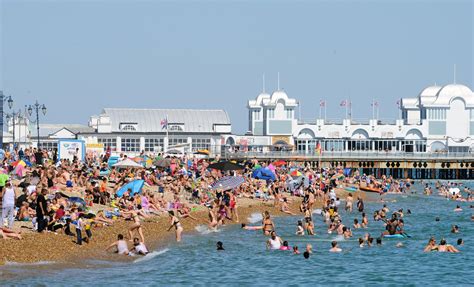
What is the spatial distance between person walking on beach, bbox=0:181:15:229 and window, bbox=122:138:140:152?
81.7 metres

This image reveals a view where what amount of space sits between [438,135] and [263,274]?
101 meters

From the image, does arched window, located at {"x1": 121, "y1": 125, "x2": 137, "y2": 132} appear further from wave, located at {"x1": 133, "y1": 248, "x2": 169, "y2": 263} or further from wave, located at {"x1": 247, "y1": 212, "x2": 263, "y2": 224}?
wave, located at {"x1": 133, "y1": 248, "x2": 169, "y2": 263}

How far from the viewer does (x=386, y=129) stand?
399ft

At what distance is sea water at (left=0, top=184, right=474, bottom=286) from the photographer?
23.7 metres

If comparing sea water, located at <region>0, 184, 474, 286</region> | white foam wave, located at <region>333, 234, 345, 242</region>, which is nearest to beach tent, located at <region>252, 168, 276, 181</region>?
sea water, located at <region>0, 184, 474, 286</region>

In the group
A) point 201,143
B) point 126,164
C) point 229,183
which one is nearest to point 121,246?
point 229,183

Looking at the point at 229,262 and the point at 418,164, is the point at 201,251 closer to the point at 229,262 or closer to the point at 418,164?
the point at 229,262

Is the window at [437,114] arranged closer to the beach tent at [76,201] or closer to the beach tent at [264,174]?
the beach tent at [264,174]

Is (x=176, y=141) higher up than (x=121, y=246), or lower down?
higher up

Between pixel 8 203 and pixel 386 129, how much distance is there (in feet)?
324

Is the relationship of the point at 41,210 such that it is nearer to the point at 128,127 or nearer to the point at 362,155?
the point at 362,155

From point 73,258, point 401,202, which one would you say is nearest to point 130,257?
point 73,258

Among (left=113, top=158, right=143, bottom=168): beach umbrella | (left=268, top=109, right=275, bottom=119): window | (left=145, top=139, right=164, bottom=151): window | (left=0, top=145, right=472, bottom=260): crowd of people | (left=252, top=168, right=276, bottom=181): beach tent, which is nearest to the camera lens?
(left=0, top=145, right=472, bottom=260): crowd of people

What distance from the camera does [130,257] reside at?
1068 inches
